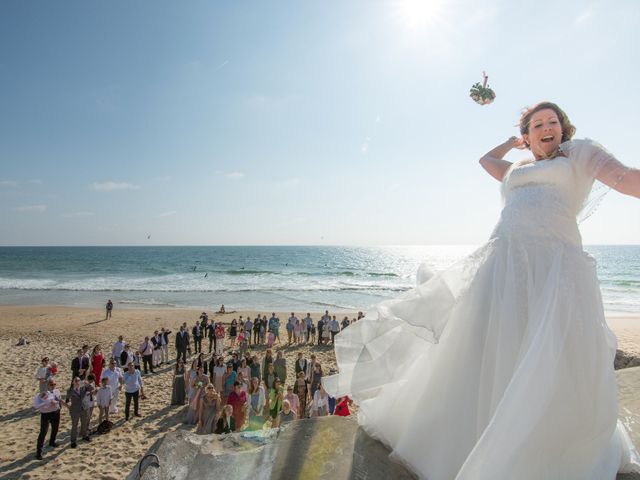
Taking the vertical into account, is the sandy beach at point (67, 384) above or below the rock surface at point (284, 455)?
below

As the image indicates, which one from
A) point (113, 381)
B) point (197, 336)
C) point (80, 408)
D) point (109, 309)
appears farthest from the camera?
point (109, 309)

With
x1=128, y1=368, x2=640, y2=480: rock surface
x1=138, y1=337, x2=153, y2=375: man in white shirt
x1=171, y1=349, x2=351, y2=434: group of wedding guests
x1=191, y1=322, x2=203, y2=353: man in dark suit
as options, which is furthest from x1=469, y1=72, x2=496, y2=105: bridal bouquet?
x1=191, y1=322, x2=203, y2=353: man in dark suit

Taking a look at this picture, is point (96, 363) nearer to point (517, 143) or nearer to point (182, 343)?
point (182, 343)

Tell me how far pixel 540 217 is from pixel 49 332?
26.0 meters

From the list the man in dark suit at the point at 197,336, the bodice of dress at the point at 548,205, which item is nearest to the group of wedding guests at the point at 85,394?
the man in dark suit at the point at 197,336

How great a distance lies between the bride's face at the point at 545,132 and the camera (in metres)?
2.10

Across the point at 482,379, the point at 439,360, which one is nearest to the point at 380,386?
the point at 439,360

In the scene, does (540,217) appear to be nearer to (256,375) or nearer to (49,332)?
(256,375)

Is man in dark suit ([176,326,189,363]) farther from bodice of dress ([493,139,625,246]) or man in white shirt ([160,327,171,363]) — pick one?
bodice of dress ([493,139,625,246])

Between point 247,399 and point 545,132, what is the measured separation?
8.38 metres

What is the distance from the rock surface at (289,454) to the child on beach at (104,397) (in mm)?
8004

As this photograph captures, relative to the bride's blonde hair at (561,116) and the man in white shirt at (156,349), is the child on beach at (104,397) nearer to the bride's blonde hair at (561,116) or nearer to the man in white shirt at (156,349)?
the man in white shirt at (156,349)

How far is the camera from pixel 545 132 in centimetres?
211

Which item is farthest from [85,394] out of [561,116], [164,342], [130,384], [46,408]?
[561,116]
